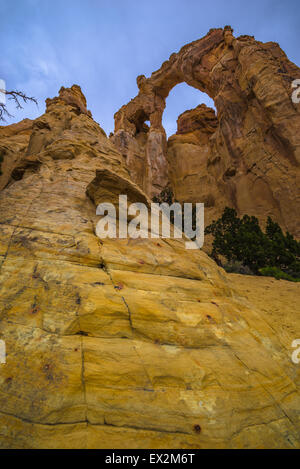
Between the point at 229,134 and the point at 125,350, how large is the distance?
2530 centimetres

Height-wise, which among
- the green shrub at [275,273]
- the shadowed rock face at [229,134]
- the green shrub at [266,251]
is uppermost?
the shadowed rock face at [229,134]

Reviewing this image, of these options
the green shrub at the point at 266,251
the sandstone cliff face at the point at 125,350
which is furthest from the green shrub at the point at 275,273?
the sandstone cliff face at the point at 125,350

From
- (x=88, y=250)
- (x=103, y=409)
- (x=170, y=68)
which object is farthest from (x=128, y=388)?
(x=170, y=68)

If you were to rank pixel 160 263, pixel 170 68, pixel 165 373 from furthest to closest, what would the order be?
1. pixel 170 68
2. pixel 160 263
3. pixel 165 373

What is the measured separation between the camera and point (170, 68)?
3148cm

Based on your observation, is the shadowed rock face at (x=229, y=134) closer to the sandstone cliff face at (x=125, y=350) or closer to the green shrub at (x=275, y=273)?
the green shrub at (x=275, y=273)

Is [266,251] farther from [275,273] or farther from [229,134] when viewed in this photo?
[229,134]

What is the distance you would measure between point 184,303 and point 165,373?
1201mm

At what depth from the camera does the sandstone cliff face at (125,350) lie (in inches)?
72.2

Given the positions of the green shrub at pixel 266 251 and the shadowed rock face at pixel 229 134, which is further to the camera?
the shadowed rock face at pixel 229 134

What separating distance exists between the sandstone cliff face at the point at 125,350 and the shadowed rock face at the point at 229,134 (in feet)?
54.2

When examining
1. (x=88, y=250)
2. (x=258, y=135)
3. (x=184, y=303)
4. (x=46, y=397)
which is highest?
(x=258, y=135)
